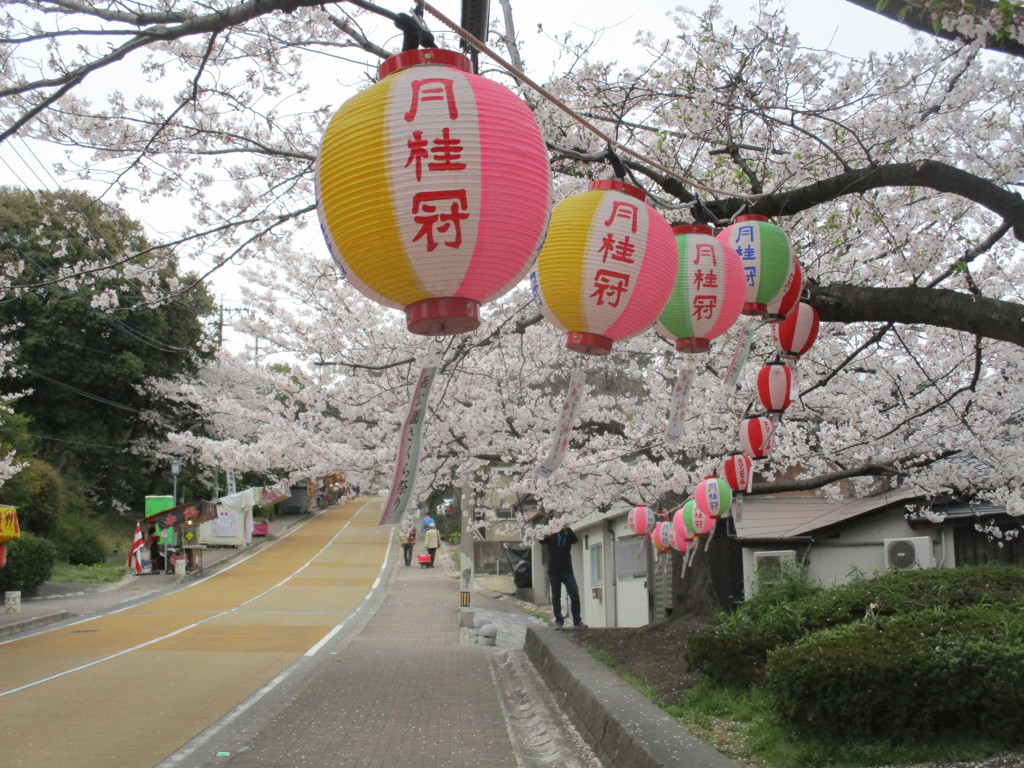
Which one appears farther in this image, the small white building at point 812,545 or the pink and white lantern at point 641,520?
the pink and white lantern at point 641,520

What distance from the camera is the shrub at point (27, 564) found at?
2152 centimetres

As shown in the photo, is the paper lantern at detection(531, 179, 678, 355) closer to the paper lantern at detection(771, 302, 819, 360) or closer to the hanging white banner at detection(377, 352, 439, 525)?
the hanging white banner at detection(377, 352, 439, 525)

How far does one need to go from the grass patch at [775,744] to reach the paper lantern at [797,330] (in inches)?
109

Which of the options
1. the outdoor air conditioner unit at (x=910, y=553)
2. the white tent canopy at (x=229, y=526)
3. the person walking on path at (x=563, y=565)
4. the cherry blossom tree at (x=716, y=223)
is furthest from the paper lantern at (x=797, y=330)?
the white tent canopy at (x=229, y=526)

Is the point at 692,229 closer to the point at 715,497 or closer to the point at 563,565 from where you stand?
the point at 715,497

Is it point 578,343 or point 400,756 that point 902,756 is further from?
point 400,756

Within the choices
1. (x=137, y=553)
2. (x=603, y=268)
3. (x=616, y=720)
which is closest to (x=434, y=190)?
(x=603, y=268)

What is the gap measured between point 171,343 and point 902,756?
34.3 metres

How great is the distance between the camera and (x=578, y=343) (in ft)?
15.8

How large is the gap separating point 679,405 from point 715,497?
14.1 feet

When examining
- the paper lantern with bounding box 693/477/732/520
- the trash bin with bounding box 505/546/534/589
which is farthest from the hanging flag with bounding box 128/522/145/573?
the paper lantern with bounding box 693/477/732/520

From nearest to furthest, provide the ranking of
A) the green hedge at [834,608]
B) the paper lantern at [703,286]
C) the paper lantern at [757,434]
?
the paper lantern at [703,286] → the green hedge at [834,608] → the paper lantern at [757,434]

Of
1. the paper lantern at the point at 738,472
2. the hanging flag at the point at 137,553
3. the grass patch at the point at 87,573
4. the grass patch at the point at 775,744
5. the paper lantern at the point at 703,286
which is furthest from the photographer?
the hanging flag at the point at 137,553

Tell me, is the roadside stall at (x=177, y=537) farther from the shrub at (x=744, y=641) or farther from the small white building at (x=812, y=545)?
the shrub at (x=744, y=641)
